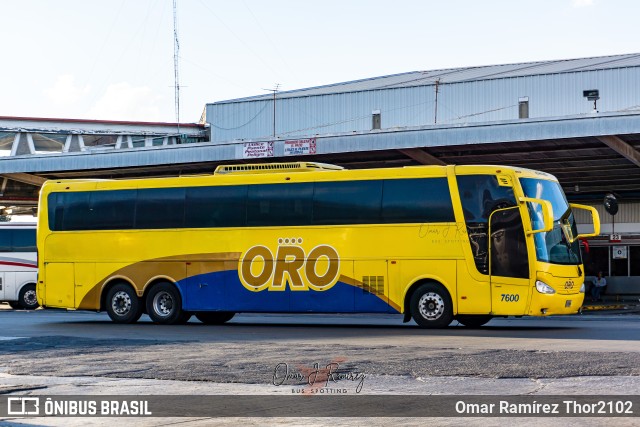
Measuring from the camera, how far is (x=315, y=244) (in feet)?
73.9

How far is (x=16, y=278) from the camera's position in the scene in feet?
126

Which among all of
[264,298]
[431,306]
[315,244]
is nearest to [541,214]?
[431,306]

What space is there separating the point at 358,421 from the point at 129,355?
6.68 m

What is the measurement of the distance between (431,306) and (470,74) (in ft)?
111

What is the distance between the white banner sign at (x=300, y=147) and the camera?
3402cm

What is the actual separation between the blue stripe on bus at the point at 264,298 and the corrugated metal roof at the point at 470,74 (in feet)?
95.2

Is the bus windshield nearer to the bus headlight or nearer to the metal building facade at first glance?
the bus headlight

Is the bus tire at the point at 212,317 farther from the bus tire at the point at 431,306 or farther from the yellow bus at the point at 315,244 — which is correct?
the bus tire at the point at 431,306

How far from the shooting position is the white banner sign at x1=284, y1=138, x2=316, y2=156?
1339 inches

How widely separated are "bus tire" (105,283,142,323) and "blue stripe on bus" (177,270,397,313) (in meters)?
1.28

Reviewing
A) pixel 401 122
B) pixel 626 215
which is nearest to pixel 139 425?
pixel 626 215

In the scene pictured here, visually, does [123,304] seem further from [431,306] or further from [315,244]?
[431,306]

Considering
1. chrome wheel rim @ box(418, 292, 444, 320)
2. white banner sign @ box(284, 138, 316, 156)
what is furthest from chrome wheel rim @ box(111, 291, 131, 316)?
white banner sign @ box(284, 138, 316, 156)

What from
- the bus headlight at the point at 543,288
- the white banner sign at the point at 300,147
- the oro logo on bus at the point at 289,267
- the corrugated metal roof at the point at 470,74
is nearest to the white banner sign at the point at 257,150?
the white banner sign at the point at 300,147
